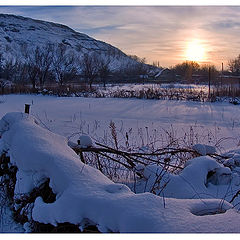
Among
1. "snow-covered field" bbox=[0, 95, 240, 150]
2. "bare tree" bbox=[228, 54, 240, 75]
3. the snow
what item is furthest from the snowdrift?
"bare tree" bbox=[228, 54, 240, 75]

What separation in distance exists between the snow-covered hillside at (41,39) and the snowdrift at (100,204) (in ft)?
294

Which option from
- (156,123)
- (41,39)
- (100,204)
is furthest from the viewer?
(41,39)

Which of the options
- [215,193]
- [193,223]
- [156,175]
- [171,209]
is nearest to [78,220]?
[171,209]

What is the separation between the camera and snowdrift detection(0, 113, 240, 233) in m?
1.77

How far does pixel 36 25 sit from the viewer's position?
13800 cm

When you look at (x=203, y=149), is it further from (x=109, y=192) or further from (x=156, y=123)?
(x=156, y=123)

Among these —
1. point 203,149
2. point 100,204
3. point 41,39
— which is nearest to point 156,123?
point 203,149

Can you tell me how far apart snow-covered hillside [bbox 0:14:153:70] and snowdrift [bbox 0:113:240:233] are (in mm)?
89605

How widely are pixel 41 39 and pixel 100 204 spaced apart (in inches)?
4880

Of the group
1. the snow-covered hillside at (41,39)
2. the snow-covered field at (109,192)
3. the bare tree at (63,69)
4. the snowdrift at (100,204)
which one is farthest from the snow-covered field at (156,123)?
the snow-covered hillside at (41,39)

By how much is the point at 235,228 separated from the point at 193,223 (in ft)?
0.88

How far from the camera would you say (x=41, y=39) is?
11762cm

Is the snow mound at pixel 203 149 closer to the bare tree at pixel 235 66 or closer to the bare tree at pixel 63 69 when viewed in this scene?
the bare tree at pixel 63 69

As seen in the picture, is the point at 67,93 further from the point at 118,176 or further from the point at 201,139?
the point at 118,176
